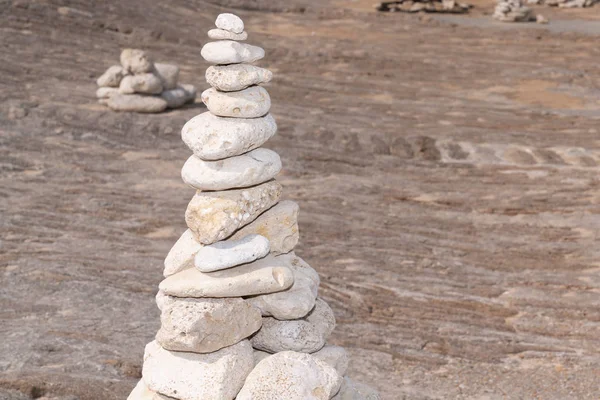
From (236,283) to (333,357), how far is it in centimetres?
109

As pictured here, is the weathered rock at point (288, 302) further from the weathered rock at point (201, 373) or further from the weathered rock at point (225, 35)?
the weathered rock at point (225, 35)

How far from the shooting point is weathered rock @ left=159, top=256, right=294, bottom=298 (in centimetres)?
628

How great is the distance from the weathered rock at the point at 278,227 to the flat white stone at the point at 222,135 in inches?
22.3

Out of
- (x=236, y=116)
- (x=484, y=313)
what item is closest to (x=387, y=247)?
(x=484, y=313)

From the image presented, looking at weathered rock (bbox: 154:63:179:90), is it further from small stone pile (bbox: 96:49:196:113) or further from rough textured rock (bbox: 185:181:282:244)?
rough textured rock (bbox: 185:181:282:244)

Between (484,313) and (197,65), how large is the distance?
613 inches

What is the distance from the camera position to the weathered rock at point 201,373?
6.22m

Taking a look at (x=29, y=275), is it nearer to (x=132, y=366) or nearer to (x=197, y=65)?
(x=132, y=366)

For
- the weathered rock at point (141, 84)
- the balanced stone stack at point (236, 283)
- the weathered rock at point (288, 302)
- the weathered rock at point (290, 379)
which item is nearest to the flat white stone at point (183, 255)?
the balanced stone stack at point (236, 283)

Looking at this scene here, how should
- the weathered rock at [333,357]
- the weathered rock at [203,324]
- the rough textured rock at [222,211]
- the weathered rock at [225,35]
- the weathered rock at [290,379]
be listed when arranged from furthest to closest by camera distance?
the weathered rock at [333,357]
the weathered rock at [225,35]
the rough textured rock at [222,211]
the weathered rock at [203,324]
the weathered rock at [290,379]

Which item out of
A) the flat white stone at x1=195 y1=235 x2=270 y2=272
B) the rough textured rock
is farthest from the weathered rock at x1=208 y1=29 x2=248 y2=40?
the flat white stone at x1=195 y1=235 x2=270 y2=272

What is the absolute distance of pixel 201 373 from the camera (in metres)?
6.27

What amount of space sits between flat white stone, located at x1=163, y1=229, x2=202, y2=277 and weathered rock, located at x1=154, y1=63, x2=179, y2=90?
574 inches

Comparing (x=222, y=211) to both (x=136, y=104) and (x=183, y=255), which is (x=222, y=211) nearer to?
(x=183, y=255)
